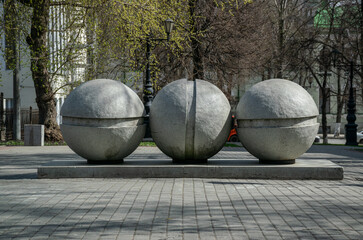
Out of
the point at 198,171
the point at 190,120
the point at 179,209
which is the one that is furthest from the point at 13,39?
the point at 179,209

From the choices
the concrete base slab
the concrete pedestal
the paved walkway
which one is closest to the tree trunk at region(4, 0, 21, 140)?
the concrete pedestal

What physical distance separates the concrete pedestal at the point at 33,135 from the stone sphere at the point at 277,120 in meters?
13.5

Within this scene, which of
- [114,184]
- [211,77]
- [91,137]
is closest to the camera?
[114,184]

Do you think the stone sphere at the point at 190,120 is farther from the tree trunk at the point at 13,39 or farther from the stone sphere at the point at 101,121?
the tree trunk at the point at 13,39

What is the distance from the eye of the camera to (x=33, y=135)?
69.8 feet

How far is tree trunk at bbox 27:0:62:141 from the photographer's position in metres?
21.0

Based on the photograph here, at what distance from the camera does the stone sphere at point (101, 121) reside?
373 inches

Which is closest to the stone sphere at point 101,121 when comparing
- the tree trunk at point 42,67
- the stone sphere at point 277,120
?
the stone sphere at point 277,120

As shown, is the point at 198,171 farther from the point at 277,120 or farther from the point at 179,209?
the point at 179,209

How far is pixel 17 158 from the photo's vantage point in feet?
48.7

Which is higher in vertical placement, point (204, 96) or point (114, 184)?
point (204, 96)

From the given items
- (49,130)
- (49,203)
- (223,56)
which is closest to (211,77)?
(223,56)

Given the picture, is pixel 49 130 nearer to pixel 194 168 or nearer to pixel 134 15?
pixel 134 15

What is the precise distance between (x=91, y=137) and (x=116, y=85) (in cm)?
120
